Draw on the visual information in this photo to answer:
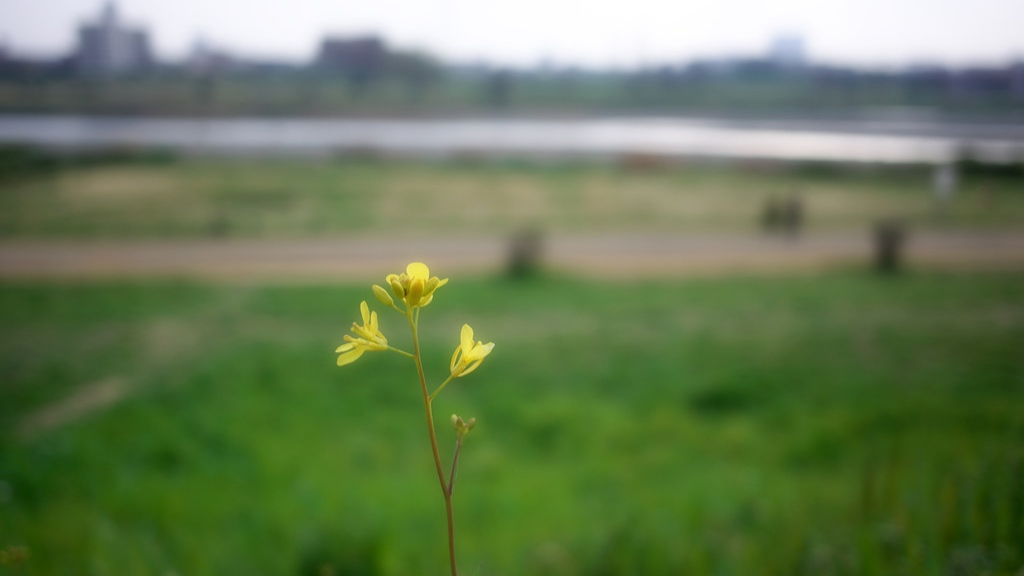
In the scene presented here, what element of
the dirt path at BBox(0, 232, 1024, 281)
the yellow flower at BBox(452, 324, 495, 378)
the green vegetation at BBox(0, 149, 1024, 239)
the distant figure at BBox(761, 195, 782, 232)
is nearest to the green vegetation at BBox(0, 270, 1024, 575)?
the yellow flower at BBox(452, 324, 495, 378)

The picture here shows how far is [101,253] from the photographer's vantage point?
1123 cm

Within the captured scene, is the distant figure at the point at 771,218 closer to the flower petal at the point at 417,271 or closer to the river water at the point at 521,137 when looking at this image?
the river water at the point at 521,137

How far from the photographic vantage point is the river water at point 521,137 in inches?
379

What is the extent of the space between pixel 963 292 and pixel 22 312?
32.7 feet

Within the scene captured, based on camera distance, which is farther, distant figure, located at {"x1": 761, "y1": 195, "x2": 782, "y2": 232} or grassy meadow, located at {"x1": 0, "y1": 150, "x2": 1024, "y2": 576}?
distant figure, located at {"x1": 761, "y1": 195, "x2": 782, "y2": 232}

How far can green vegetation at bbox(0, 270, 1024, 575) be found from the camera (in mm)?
1628

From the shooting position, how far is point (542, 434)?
4918 mm

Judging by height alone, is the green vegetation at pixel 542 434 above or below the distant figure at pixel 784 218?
above

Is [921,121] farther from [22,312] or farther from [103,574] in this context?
[22,312]

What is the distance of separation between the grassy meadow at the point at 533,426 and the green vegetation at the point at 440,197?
41 centimetres

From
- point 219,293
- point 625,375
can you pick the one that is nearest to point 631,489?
point 625,375

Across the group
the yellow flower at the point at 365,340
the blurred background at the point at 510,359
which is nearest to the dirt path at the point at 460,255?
the blurred background at the point at 510,359

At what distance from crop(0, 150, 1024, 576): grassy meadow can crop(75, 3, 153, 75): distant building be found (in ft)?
7.45

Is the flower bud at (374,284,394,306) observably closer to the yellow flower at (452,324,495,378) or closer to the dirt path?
the yellow flower at (452,324,495,378)
